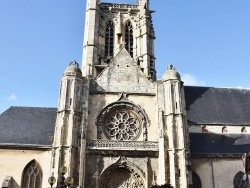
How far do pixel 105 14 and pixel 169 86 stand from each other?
11664mm

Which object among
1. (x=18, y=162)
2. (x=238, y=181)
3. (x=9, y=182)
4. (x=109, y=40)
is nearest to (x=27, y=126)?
(x=18, y=162)

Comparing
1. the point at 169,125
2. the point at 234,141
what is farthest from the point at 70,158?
the point at 234,141

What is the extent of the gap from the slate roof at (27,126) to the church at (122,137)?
6 centimetres

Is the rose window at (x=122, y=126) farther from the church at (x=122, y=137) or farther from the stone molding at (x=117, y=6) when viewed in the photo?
the stone molding at (x=117, y=6)

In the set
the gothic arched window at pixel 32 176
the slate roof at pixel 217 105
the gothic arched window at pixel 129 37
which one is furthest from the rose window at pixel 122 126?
the gothic arched window at pixel 129 37

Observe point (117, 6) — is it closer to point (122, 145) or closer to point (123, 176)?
point (122, 145)

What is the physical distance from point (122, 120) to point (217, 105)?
806 cm

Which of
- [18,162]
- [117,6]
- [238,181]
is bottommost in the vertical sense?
[238,181]

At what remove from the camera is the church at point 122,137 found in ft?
57.2

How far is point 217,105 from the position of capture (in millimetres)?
23625

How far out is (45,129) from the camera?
805 inches

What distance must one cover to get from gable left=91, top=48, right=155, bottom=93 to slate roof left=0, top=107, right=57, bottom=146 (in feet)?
13.4

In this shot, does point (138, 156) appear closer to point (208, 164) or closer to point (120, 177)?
point (120, 177)

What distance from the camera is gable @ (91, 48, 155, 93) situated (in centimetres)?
1973
